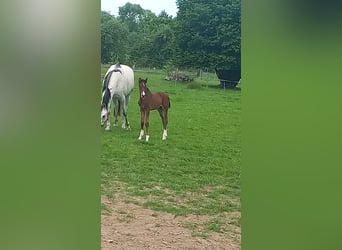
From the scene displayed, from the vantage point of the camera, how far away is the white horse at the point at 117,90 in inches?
70.4

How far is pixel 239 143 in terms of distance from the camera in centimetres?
169

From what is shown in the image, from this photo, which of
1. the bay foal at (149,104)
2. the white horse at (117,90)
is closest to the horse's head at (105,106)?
the white horse at (117,90)

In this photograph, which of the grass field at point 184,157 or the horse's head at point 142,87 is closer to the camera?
the grass field at point 184,157

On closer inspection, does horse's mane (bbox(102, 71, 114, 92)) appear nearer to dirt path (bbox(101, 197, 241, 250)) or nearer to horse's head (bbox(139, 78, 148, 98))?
horse's head (bbox(139, 78, 148, 98))

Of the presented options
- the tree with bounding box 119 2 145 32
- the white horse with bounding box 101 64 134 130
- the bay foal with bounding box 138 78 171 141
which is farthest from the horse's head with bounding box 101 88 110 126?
the tree with bounding box 119 2 145 32

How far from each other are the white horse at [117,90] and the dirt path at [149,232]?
1.20 feet

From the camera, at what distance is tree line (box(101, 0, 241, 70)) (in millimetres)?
1723

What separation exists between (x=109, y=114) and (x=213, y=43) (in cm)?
Answer: 55

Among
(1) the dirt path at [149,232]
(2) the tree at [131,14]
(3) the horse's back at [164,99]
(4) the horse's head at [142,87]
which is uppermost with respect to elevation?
(2) the tree at [131,14]

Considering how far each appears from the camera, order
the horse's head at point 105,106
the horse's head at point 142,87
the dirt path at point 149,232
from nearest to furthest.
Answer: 1. the dirt path at point 149,232
2. the horse's head at point 105,106
3. the horse's head at point 142,87

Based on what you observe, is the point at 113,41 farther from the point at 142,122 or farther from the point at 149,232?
the point at 149,232

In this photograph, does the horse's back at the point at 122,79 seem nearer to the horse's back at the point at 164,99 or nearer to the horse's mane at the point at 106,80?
the horse's mane at the point at 106,80
